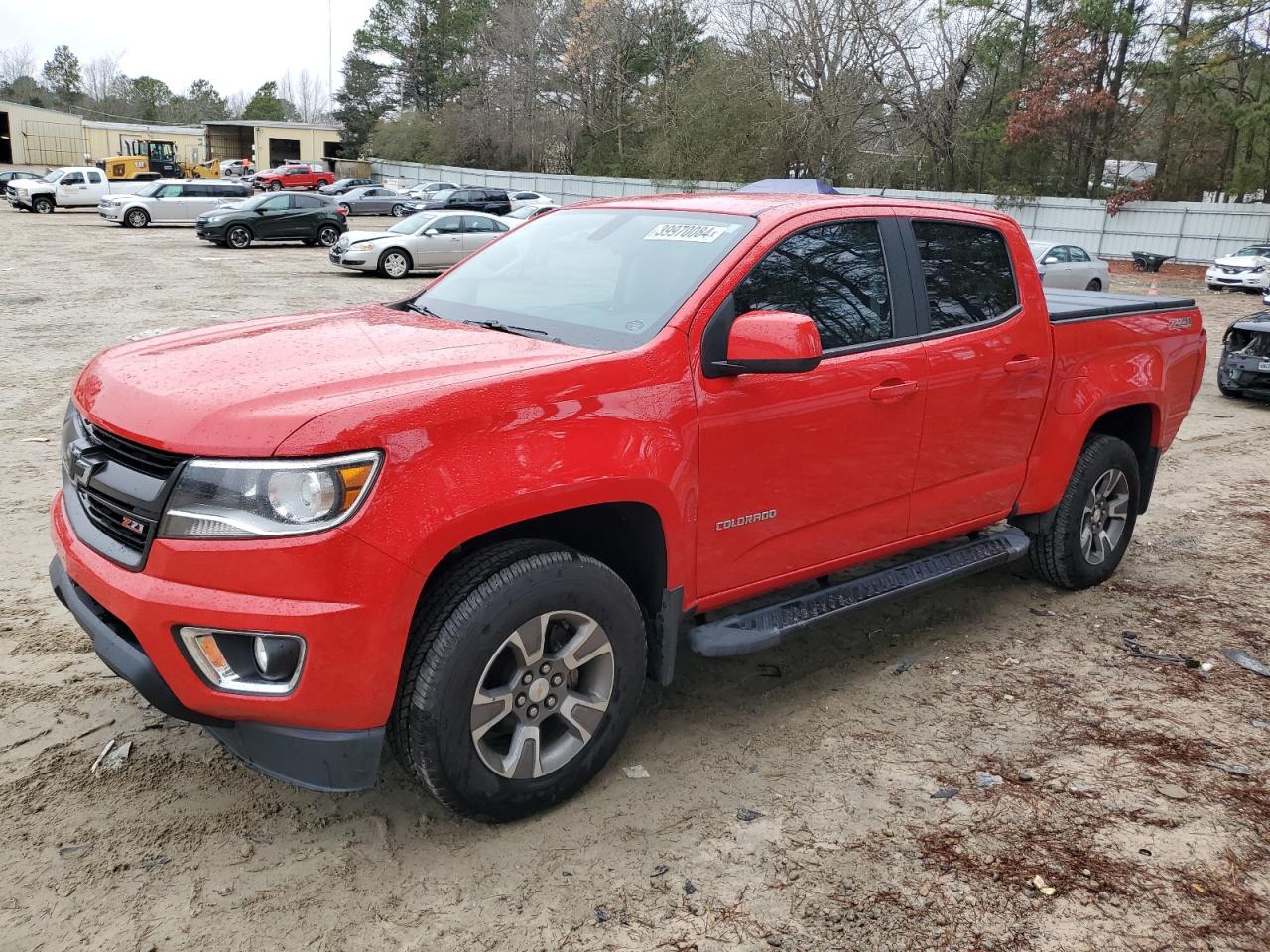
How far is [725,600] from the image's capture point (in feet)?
11.9

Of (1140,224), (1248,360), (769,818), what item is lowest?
(769,818)

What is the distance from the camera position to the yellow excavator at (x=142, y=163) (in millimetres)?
47125

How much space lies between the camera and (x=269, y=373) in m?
2.97

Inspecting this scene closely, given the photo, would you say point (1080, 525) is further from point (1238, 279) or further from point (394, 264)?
point (1238, 279)

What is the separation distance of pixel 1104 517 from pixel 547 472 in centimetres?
367

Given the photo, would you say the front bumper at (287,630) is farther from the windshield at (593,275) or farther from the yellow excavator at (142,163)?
the yellow excavator at (142,163)

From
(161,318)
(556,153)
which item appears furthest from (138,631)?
(556,153)

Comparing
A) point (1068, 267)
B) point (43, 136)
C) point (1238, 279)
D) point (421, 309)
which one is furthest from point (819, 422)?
point (43, 136)

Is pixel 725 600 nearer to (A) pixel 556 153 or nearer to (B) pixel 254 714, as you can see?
(B) pixel 254 714

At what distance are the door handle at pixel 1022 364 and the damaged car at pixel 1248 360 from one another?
8.05 m

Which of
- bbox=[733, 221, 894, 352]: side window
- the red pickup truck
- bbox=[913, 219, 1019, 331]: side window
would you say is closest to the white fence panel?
bbox=[913, 219, 1019, 331]: side window

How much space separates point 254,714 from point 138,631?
374 mm

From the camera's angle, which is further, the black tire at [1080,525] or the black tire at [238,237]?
the black tire at [238,237]

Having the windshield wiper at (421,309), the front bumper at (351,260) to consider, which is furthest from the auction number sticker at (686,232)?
the front bumper at (351,260)
